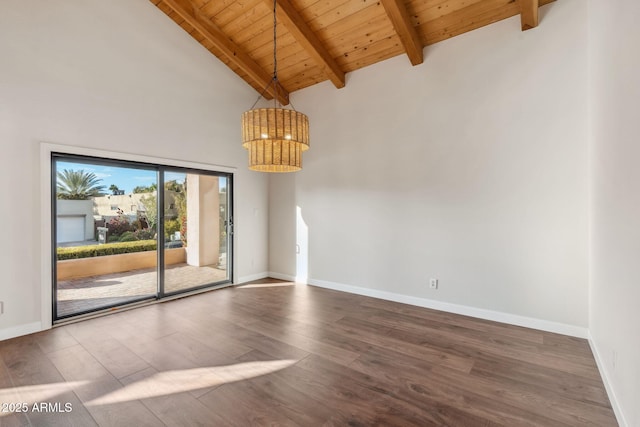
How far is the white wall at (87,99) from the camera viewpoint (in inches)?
117

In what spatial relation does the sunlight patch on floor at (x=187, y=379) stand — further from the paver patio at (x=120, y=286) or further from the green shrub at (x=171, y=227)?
the green shrub at (x=171, y=227)

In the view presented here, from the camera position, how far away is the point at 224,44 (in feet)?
14.5

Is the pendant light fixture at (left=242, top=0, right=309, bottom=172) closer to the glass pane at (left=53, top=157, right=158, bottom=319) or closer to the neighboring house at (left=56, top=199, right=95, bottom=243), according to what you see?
the glass pane at (left=53, top=157, right=158, bottom=319)

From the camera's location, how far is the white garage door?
3.36 m

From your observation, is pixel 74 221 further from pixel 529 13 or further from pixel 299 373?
pixel 529 13

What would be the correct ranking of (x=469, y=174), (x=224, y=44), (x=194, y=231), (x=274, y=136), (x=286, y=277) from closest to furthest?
(x=274, y=136), (x=469, y=174), (x=224, y=44), (x=194, y=231), (x=286, y=277)

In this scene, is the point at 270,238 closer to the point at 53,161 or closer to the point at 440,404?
the point at 53,161

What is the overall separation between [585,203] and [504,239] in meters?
0.83

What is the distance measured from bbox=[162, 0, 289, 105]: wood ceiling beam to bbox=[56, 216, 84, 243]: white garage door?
311 centimetres

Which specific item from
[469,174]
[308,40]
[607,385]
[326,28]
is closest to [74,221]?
[308,40]

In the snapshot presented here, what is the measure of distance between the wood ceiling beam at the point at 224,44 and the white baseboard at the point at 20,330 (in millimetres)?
4133

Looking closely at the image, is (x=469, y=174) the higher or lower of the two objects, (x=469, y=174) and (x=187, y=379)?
the higher

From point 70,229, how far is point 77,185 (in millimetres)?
547

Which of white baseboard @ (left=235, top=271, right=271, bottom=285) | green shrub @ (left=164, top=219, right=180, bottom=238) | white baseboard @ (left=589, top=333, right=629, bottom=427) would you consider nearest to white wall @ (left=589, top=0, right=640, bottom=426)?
white baseboard @ (left=589, top=333, right=629, bottom=427)
